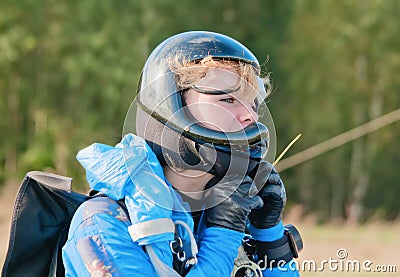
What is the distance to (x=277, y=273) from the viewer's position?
2.99 m

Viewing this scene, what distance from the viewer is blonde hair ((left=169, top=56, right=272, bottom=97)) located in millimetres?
2758

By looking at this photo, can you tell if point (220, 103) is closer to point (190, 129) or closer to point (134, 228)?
point (190, 129)

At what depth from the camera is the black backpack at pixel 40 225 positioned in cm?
271

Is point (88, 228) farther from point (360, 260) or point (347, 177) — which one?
point (347, 177)

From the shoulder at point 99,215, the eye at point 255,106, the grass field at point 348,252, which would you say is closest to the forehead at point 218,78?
the eye at point 255,106

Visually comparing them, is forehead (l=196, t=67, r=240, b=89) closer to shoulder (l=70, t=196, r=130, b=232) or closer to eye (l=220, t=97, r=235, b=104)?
eye (l=220, t=97, r=235, b=104)

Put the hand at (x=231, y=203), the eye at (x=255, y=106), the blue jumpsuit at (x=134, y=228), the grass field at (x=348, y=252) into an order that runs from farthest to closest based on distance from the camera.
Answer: the grass field at (x=348, y=252) → the eye at (x=255, y=106) → the hand at (x=231, y=203) → the blue jumpsuit at (x=134, y=228)

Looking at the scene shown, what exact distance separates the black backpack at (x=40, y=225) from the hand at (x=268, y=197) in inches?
23.5

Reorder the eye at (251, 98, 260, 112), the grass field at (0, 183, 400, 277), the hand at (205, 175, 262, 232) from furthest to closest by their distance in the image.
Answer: the grass field at (0, 183, 400, 277) < the eye at (251, 98, 260, 112) < the hand at (205, 175, 262, 232)

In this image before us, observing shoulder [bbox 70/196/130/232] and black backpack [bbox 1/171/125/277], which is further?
black backpack [bbox 1/171/125/277]

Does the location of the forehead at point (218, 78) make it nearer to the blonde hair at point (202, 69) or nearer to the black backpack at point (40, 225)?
the blonde hair at point (202, 69)

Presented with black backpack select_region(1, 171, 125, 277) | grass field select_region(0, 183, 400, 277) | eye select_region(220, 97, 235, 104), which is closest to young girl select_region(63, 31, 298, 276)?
eye select_region(220, 97, 235, 104)

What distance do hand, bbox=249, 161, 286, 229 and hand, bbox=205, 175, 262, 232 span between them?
0.23 ft

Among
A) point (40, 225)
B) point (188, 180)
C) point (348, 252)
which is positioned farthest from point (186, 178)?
point (348, 252)
